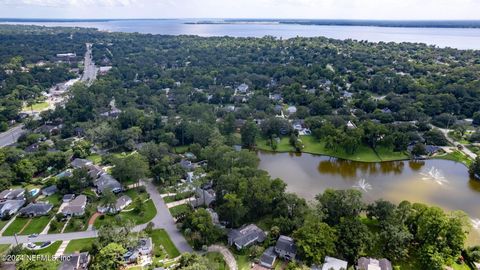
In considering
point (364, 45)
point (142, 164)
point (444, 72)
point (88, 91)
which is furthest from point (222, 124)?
point (364, 45)

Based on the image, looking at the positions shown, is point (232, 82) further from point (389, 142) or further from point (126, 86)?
point (389, 142)

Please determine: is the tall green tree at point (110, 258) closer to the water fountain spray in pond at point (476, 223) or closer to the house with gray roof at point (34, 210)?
the house with gray roof at point (34, 210)

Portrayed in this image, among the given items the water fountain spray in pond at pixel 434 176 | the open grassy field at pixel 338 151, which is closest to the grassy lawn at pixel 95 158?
the open grassy field at pixel 338 151

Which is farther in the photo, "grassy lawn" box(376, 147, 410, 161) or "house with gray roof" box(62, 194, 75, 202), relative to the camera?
"grassy lawn" box(376, 147, 410, 161)

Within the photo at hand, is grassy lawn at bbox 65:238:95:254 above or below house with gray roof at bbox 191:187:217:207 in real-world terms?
below

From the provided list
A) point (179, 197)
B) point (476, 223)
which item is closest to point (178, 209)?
point (179, 197)

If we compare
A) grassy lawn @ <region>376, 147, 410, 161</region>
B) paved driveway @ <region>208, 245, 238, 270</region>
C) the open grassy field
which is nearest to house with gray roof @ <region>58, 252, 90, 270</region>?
paved driveway @ <region>208, 245, 238, 270</region>

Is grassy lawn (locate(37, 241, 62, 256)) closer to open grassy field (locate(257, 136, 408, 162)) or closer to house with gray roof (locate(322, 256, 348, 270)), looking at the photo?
house with gray roof (locate(322, 256, 348, 270))
